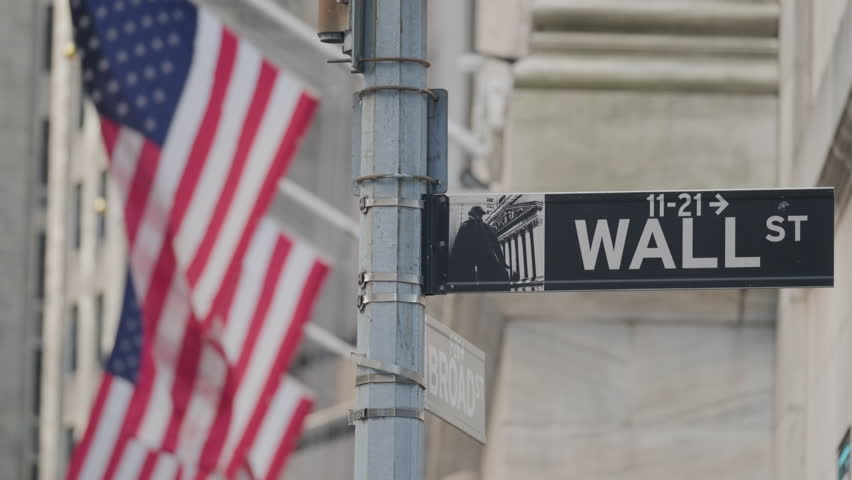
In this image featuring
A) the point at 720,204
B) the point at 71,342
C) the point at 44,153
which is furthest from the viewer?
the point at 44,153

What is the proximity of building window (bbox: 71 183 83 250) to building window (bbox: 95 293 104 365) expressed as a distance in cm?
216

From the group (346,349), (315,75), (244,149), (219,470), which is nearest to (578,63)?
(244,149)

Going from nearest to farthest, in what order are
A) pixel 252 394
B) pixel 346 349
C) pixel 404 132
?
pixel 404 132, pixel 252 394, pixel 346 349

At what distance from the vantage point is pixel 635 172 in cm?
1409

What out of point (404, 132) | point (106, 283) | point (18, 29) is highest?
point (18, 29)

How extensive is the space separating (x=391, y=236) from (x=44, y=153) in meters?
53.6

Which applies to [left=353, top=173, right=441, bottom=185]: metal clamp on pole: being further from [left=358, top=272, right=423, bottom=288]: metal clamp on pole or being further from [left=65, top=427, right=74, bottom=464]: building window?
[left=65, top=427, right=74, bottom=464]: building window

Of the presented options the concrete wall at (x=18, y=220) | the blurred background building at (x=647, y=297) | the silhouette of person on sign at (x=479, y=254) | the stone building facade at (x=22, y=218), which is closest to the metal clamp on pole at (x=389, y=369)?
the silhouette of person on sign at (x=479, y=254)

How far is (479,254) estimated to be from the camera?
689 cm

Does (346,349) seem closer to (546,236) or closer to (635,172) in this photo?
(635,172)

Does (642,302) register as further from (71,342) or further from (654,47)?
(71,342)

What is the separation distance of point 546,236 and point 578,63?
7533mm

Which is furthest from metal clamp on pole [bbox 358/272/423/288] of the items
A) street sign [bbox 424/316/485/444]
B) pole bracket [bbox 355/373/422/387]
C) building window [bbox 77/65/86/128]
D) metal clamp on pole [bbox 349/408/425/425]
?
building window [bbox 77/65/86/128]

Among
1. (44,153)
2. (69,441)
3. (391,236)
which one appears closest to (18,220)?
(44,153)
